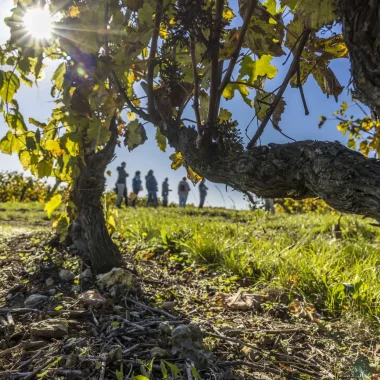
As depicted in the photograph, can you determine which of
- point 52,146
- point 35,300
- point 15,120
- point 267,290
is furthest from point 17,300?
point 267,290

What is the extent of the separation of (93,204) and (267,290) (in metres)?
1.53

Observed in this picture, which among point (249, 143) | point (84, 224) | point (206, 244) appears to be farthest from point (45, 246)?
point (249, 143)

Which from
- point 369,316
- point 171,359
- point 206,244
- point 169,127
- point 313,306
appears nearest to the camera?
point 171,359

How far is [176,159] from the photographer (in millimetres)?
2135

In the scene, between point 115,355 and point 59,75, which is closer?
point 115,355

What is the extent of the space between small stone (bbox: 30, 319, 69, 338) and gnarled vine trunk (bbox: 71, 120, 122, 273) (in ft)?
3.69

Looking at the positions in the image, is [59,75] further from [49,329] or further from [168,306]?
[168,306]

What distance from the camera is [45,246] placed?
3.59 meters

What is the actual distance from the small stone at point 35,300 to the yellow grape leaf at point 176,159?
114 centimetres

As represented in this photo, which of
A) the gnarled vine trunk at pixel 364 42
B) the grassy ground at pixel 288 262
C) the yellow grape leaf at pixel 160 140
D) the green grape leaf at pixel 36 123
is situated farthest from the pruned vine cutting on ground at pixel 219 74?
the grassy ground at pixel 288 262

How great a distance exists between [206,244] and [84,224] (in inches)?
46.0

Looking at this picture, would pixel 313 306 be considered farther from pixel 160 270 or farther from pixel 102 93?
pixel 102 93

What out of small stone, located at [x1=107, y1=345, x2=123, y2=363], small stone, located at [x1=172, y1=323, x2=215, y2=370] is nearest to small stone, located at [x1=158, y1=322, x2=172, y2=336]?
small stone, located at [x1=172, y1=323, x2=215, y2=370]

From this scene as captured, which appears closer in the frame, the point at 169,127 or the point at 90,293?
the point at 169,127
